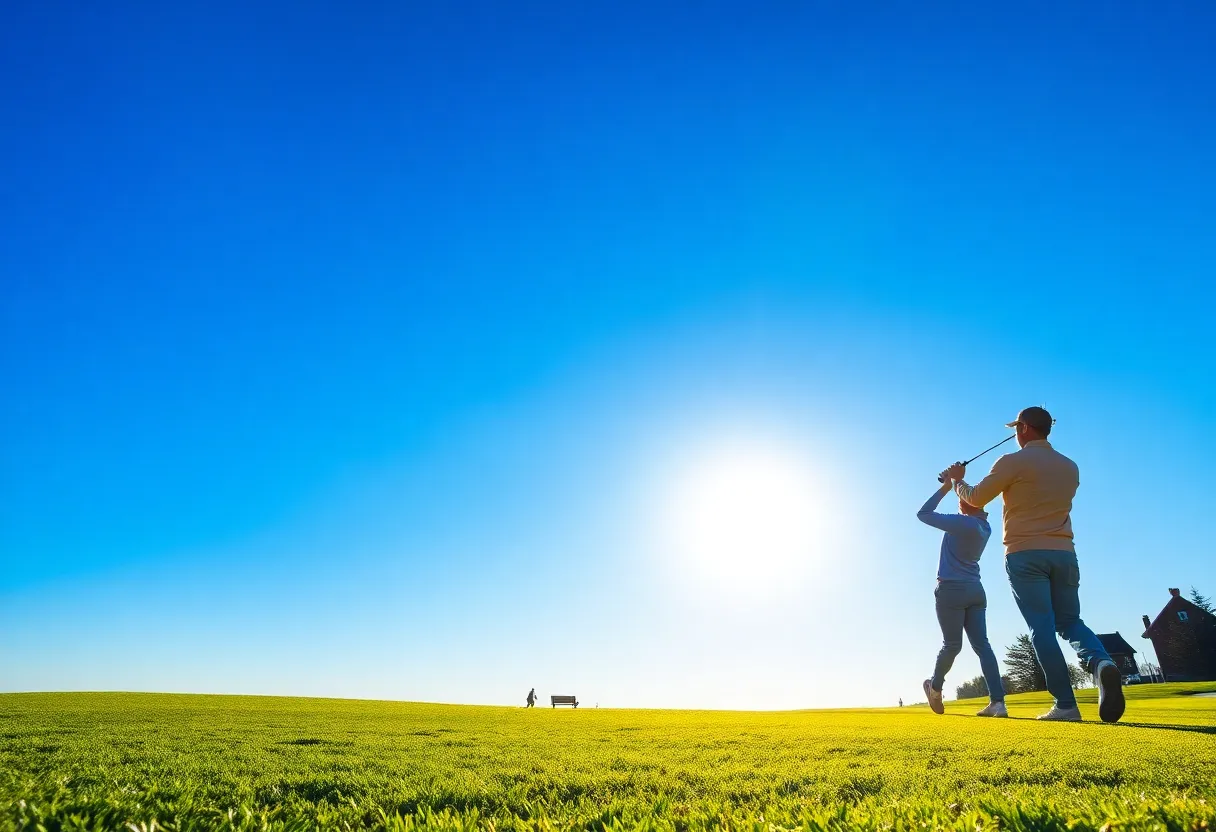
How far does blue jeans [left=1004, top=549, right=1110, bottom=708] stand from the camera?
6.86 m

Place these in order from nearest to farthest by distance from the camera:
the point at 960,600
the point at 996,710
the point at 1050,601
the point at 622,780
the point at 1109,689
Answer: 1. the point at 622,780
2. the point at 1109,689
3. the point at 1050,601
4. the point at 996,710
5. the point at 960,600

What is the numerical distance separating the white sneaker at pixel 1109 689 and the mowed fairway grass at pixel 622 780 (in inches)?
10.6

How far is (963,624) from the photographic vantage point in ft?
32.2

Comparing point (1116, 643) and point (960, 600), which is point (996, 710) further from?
point (1116, 643)

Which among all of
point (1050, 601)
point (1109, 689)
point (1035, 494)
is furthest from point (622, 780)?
point (1035, 494)

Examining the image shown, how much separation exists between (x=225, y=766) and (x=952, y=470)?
8.59 meters

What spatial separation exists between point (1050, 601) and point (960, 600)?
2983mm

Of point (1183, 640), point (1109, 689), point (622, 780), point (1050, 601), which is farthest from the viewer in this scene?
point (1183, 640)

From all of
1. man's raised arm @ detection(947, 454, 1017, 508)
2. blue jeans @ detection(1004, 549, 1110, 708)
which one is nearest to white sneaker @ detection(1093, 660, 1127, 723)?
blue jeans @ detection(1004, 549, 1110, 708)

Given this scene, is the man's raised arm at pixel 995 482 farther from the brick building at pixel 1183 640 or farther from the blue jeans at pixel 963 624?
the brick building at pixel 1183 640

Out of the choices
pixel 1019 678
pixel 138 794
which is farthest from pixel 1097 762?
pixel 1019 678

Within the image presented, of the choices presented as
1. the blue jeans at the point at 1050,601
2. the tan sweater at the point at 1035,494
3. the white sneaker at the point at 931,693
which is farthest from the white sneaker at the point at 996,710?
the tan sweater at the point at 1035,494

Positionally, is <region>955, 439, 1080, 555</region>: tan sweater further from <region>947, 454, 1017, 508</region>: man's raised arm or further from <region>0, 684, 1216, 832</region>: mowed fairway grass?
<region>0, 684, 1216, 832</region>: mowed fairway grass

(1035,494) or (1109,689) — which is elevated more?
(1035,494)
